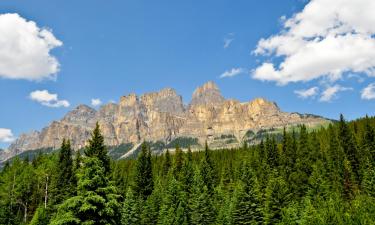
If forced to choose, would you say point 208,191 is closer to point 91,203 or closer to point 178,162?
point 178,162

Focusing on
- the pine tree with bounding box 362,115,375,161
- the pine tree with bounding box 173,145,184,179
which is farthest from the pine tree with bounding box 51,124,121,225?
the pine tree with bounding box 362,115,375,161

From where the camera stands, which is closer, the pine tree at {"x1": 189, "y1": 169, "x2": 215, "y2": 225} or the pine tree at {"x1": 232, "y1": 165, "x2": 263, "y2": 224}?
the pine tree at {"x1": 232, "y1": 165, "x2": 263, "y2": 224}

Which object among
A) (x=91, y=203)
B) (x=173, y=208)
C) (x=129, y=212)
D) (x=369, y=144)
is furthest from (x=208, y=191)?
(x=91, y=203)

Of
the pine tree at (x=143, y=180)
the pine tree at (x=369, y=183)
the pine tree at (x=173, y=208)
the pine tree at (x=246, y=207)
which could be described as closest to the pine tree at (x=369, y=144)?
the pine tree at (x=369, y=183)

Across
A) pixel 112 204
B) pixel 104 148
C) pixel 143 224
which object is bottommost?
pixel 143 224

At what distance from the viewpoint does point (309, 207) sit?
46.6 meters

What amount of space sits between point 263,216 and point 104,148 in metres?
35.1

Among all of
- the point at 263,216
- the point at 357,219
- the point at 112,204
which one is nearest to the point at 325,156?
the point at 263,216

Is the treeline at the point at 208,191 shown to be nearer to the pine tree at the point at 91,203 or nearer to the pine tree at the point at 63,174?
the pine tree at the point at 91,203

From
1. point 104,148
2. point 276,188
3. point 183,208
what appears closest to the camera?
point 104,148

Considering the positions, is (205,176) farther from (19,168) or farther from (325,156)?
(19,168)

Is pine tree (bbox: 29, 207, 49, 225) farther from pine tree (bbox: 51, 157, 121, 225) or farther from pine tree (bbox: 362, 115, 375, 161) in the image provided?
pine tree (bbox: 362, 115, 375, 161)

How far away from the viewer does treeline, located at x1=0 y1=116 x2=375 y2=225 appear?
88.2ft

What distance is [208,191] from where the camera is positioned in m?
82.8
